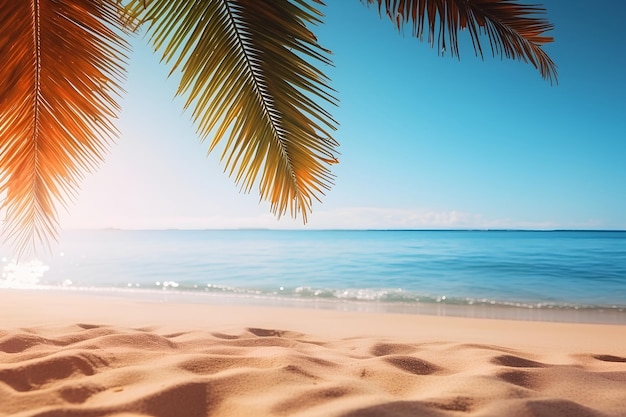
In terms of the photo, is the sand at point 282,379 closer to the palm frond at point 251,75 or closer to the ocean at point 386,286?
the palm frond at point 251,75

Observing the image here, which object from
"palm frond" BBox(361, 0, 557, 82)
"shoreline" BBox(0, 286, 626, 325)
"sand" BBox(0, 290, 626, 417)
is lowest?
"shoreline" BBox(0, 286, 626, 325)

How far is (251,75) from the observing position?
251 centimetres

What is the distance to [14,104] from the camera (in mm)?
2410

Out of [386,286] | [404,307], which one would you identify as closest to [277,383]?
[404,307]

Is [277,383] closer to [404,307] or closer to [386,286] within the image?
[404,307]

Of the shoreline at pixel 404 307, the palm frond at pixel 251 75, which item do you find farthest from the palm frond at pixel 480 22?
the shoreline at pixel 404 307

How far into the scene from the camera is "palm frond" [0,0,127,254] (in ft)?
7.60

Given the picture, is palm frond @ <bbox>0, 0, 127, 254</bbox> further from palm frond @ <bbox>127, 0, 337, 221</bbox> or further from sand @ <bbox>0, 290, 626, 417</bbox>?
sand @ <bbox>0, 290, 626, 417</bbox>

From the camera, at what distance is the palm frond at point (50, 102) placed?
7.60ft

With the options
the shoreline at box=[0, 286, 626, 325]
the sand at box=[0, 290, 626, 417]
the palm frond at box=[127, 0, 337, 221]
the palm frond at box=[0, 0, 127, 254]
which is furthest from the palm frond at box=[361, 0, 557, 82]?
the shoreline at box=[0, 286, 626, 325]

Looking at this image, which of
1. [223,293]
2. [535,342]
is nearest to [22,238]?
[535,342]

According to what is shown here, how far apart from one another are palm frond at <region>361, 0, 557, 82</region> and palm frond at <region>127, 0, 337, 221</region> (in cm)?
62

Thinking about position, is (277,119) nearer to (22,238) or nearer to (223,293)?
(22,238)

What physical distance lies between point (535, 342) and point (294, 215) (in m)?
3.41
